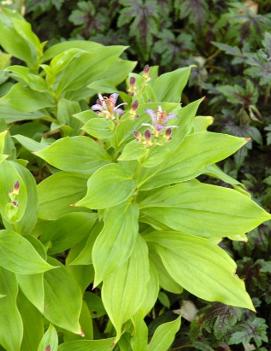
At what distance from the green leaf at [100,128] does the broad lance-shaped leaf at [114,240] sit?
0.67 feet

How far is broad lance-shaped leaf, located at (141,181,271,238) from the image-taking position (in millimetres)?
1679

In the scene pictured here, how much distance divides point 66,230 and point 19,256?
242 millimetres

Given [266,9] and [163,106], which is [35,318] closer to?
[163,106]

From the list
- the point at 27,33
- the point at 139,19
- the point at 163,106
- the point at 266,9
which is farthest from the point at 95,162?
the point at 266,9

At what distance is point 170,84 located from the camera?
2078 millimetres

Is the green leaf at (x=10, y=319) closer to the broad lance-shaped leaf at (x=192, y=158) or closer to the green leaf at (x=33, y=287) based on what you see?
the green leaf at (x=33, y=287)

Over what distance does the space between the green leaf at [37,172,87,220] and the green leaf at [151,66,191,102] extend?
44 centimetres

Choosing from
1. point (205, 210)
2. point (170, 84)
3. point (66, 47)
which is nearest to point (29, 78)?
point (66, 47)

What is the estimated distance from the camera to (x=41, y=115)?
89.1 inches

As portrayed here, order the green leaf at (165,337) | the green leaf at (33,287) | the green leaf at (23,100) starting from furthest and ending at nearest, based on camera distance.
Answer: the green leaf at (23,100) < the green leaf at (165,337) < the green leaf at (33,287)

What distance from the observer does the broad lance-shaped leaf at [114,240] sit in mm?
1612

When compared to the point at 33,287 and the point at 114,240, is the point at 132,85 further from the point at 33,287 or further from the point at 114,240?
the point at 33,287

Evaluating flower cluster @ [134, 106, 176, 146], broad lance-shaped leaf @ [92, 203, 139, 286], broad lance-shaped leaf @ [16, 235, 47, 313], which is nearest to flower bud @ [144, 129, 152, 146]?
flower cluster @ [134, 106, 176, 146]

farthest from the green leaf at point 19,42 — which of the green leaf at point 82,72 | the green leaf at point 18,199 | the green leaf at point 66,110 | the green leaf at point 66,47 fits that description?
the green leaf at point 18,199
